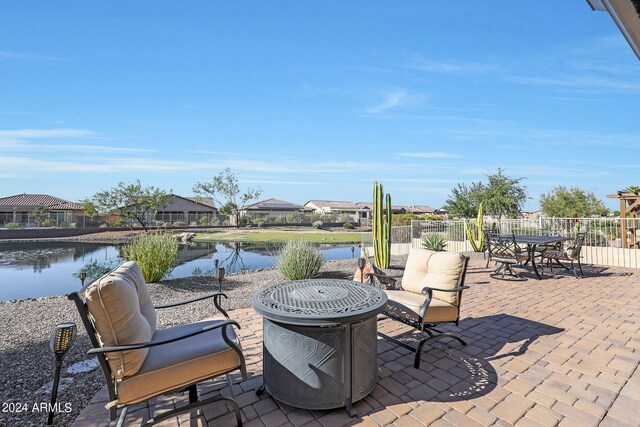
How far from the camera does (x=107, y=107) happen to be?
43.2 ft

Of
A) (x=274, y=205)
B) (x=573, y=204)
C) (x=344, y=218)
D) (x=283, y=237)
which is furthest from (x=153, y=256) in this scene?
(x=274, y=205)

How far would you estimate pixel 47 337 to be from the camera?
3.94 meters

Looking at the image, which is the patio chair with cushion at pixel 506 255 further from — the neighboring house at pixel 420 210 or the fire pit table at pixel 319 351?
the neighboring house at pixel 420 210

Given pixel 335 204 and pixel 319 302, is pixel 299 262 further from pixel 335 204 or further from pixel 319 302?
pixel 335 204

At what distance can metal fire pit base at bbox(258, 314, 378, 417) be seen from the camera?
2.12 meters

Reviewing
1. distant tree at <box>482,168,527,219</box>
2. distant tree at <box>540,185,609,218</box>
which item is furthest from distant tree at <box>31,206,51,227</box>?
distant tree at <box>540,185,609,218</box>

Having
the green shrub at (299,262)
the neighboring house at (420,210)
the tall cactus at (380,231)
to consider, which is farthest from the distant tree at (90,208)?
the neighboring house at (420,210)

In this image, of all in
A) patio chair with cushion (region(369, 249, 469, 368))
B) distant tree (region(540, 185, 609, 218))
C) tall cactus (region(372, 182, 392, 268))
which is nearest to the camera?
patio chair with cushion (region(369, 249, 469, 368))

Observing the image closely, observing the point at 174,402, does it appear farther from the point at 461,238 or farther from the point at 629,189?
the point at 629,189

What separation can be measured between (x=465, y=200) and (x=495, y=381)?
22798 millimetres

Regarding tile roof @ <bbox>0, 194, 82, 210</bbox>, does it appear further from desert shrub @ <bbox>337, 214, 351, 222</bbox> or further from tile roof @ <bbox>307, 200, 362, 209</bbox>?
tile roof @ <bbox>307, 200, 362, 209</bbox>

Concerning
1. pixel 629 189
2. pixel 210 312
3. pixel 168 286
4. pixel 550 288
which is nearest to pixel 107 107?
pixel 168 286

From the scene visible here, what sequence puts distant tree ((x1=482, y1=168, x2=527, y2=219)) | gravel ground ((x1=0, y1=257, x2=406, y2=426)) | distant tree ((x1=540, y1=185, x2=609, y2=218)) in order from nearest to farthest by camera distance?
gravel ground ((x1=0, y1=257, x2=406, y2=426))
distant tree ((x1=482, y1=168, x2=527, y2=219))
distant tree ((x1=540, y1=185, x2=609, y2=218))

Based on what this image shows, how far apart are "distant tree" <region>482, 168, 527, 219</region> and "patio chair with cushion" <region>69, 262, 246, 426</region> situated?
23293 mm
